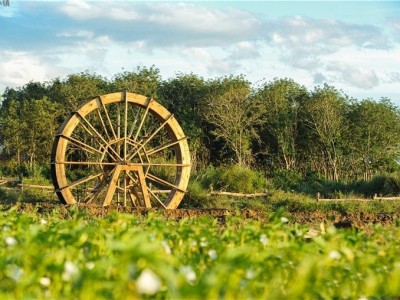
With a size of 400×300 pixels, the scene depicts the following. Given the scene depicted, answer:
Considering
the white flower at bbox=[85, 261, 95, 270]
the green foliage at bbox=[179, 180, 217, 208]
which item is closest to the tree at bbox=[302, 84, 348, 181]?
the green foliage at bbox=[179, 180, 217, 208]

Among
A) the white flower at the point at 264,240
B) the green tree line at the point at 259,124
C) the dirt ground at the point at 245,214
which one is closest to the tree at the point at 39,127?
the green tree line at the point at 259,124

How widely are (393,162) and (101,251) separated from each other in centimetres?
2878

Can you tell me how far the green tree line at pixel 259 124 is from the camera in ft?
108

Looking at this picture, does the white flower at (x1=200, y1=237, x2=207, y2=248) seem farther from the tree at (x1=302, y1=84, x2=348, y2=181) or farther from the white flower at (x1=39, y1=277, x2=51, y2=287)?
the tree at (x1=302, y1=84, x2=348, y2=181)

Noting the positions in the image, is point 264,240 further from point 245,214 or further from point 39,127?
point 39,127

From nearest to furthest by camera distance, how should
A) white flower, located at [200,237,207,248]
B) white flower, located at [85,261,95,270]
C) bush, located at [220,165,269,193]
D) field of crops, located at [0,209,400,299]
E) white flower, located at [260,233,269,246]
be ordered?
field of crops, located at [0,209,400,299] < white flower, located at [85,261,95,270] < white flower, located at [260,233,269,246] < white flower, located at [200,237,207,248] < bush, located at [220,165,269,193]

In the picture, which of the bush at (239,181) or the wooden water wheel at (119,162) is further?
the bush at (239,181)

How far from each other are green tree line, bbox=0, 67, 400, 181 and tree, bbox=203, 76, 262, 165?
1.8 inches

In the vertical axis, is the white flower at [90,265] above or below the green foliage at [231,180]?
above

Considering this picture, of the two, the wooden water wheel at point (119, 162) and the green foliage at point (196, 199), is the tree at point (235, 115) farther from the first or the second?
the wooden water wheel at point (119, 162)

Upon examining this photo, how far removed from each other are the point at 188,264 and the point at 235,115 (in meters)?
28.3

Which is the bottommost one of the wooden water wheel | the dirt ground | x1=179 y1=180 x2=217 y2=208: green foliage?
x1=179 y1=180 x2=217 y2=208: green foliage

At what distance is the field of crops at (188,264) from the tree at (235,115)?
86.1ft

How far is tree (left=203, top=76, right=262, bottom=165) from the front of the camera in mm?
33000
